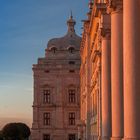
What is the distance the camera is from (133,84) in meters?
16.7

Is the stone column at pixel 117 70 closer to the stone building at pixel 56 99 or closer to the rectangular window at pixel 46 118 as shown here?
the stone building at pixel 56 99

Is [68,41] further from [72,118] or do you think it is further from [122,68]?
[122,68]

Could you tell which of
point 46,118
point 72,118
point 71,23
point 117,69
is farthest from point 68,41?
point 117,69

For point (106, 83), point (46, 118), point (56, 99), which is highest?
point (56, 99)

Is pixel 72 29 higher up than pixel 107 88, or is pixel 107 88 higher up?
pixel 72 29

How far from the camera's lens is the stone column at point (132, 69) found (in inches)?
653

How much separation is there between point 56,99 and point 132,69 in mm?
64221

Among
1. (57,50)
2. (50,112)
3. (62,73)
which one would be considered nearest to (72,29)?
(57,50)

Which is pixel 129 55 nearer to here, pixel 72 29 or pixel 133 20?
pixel 133 20

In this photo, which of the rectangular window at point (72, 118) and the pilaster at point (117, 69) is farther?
the rectangular window at point (72, 118)

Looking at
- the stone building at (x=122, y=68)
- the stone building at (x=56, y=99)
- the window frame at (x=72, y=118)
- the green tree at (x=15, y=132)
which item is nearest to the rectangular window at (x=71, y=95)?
the stone building at (x=56, y=99)

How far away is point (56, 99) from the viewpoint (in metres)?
80.7

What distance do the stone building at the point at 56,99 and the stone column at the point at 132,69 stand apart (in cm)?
6229

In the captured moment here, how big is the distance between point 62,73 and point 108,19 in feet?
175
